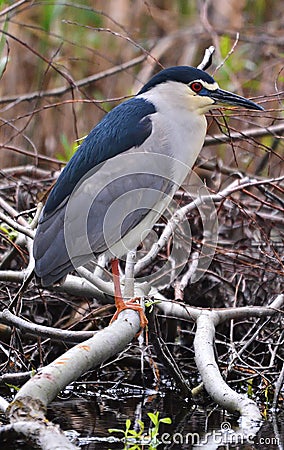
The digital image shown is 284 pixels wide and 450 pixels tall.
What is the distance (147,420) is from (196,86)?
1333 millimetres

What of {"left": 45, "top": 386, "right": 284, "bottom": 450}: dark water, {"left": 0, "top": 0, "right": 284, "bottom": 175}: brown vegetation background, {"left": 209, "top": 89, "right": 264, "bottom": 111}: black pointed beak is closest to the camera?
{"left": 45, "top": 386, "right": 284, "bottom": 450}: dark water

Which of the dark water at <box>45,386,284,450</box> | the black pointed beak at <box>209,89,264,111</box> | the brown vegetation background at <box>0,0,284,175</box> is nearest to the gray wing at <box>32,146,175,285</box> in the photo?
the black pointed beak at <box>209,89,264,111</box>

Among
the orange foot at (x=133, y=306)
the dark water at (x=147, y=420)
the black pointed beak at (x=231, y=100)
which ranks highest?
the black pointed beak at (x=231, y=100)

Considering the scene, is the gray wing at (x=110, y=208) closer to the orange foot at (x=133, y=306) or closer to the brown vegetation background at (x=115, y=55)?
the orange foot at (x=133, y=306)

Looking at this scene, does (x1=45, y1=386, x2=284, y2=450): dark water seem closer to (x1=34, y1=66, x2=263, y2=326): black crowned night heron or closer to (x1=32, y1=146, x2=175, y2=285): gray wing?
(x1=34, y1=66, x2=263, y2=326): black crowned night heron

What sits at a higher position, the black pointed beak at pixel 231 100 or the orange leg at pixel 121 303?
the black pointed beak at pixel 231 100

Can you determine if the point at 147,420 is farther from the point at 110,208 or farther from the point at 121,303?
the point at 110,208

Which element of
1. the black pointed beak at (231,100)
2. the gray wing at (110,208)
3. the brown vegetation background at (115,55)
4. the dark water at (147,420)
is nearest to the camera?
the dark water at (147,420)

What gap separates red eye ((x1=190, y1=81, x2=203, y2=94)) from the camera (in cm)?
315

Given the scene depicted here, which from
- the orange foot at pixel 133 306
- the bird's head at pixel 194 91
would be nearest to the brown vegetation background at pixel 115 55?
the bird's head at pixel 194 91

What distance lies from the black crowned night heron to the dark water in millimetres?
426

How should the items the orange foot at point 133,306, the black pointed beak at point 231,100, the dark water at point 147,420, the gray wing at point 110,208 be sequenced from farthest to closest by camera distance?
the black pointed beak at point 231,100 → the gray wing at point 110,208 → the orange foot at point 133,306 → the dark water at point 147,420

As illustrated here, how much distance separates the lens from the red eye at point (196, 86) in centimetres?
315

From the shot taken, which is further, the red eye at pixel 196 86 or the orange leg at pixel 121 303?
the red eye at pixel 196 86
